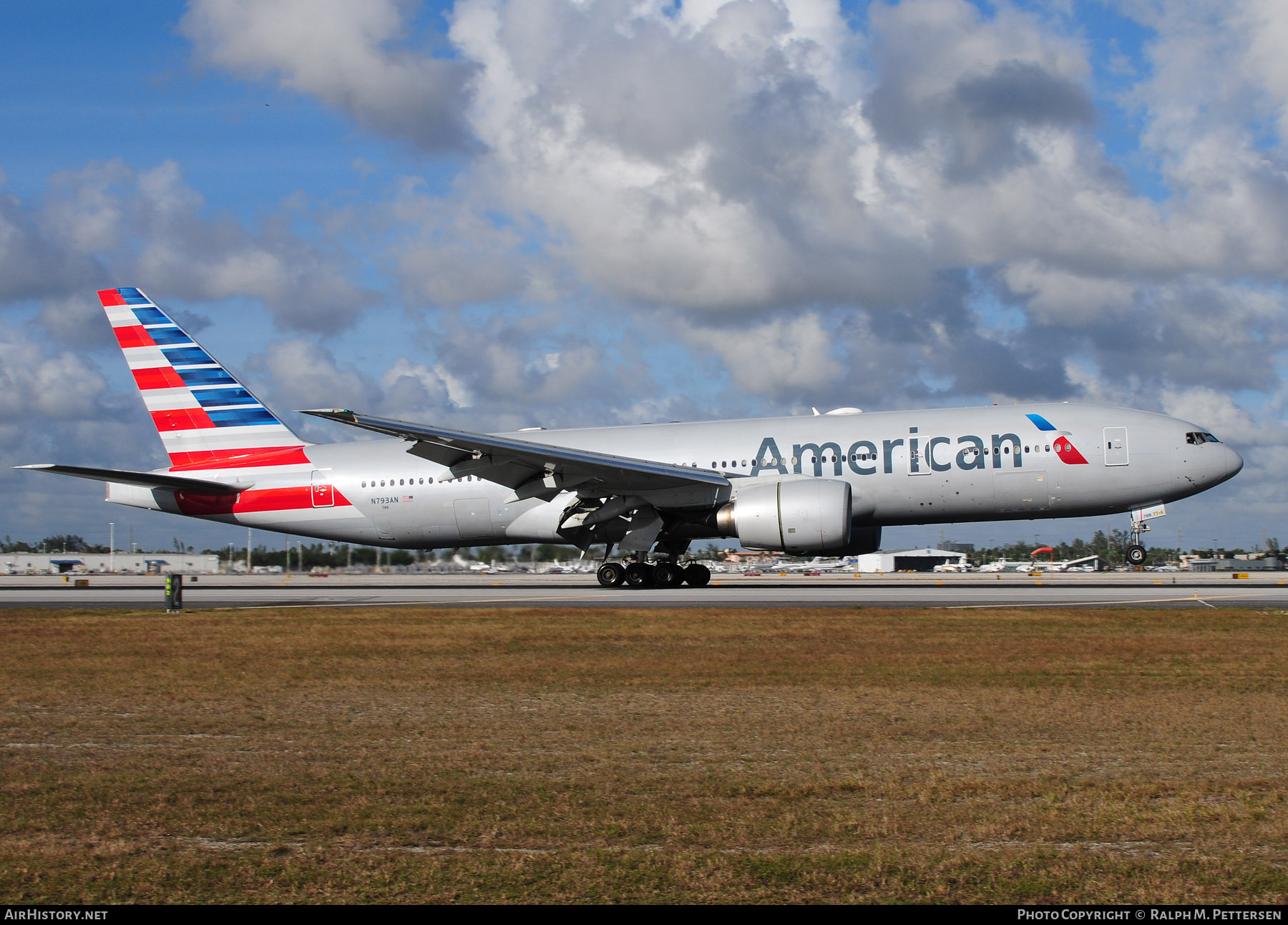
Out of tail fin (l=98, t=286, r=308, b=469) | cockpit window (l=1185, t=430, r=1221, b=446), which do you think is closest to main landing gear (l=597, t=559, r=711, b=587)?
tail fin (l=98, t=286, r=308, b=469)

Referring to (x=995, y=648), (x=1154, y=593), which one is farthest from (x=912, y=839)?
(x=1154, y=593)

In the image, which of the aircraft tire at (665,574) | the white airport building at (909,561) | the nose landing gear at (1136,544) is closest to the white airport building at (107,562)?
the white airport building at (909,561)

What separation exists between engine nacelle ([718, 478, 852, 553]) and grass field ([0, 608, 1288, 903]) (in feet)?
33.0

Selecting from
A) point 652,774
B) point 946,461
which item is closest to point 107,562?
point 946,461

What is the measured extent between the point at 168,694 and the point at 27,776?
3579 millimetres

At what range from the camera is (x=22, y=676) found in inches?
437

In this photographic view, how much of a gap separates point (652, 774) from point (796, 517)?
1734 cm

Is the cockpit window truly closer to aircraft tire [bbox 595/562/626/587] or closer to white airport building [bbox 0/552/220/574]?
aircraft tire [bbox 595/562/626/587]

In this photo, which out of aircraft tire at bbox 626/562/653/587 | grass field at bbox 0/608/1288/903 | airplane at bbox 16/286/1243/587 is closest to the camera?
grass field at bbox 0/608/1288/903

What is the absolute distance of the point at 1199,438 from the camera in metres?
24.9

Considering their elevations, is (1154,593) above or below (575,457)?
below

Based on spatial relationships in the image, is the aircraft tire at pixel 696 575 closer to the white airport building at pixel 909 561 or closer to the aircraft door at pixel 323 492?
the aircraft door at pixel 323 492

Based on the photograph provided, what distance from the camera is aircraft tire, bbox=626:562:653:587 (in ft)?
86.1
